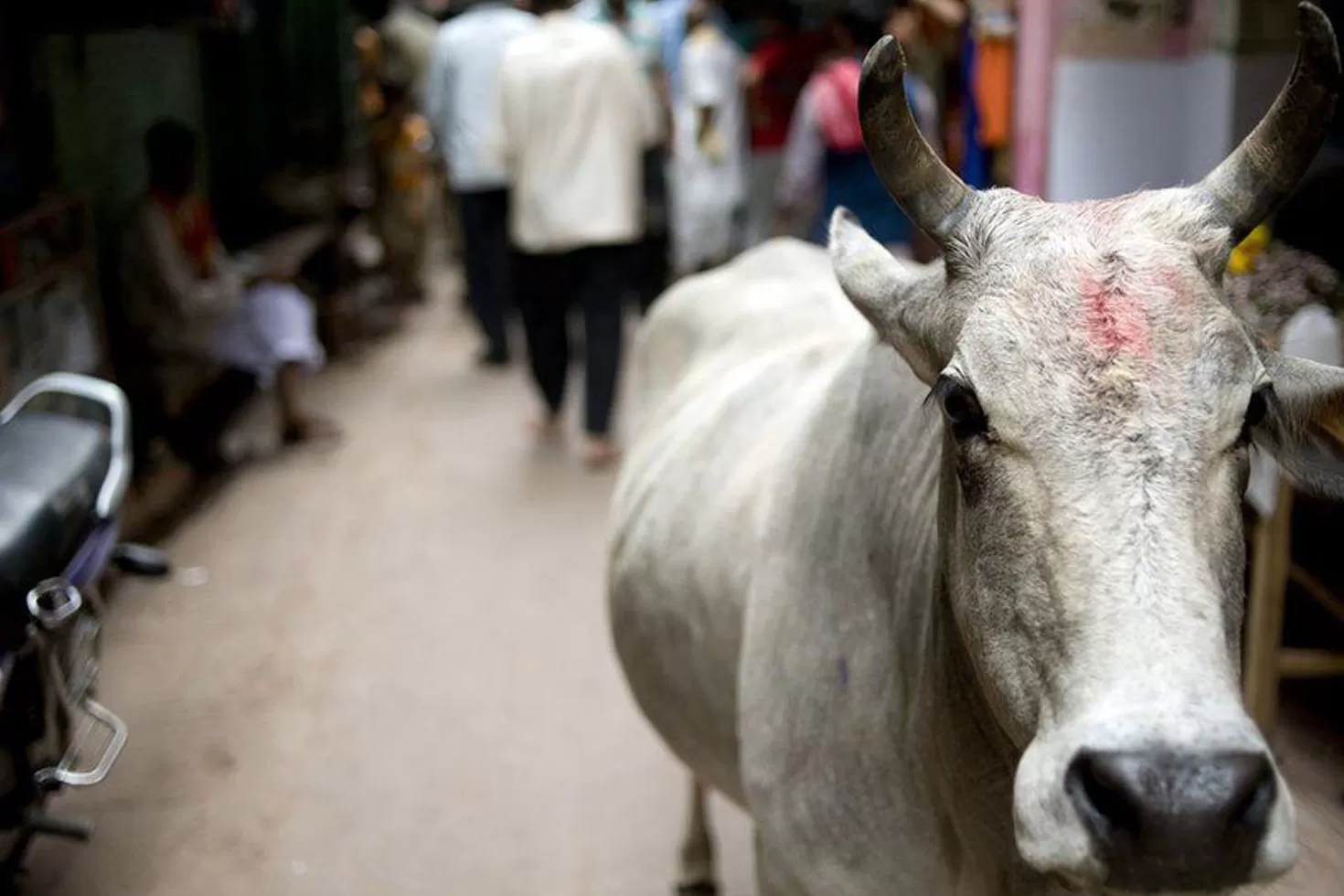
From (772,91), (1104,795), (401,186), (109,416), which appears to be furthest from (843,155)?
(1104,795)

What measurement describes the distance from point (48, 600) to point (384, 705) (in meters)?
1.63

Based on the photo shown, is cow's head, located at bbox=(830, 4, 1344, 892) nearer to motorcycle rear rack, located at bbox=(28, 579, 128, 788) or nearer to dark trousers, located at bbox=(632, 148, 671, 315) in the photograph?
motorcycle rear rack, located at bbox=(28, 579, 128, 788)

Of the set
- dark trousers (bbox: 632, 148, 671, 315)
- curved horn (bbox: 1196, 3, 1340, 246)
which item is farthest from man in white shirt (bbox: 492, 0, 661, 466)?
curved horn (bbox: 1196, 3, 1340, 246)

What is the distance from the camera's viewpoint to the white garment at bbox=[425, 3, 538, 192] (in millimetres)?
8453

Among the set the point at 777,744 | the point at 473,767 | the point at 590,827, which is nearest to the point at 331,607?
the point at 473,767

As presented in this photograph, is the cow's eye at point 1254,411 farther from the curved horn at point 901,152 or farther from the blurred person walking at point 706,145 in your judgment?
the blurred person walking at point 706,145

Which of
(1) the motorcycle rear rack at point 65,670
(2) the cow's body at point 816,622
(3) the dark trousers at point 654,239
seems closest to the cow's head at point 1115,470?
(2) the cow's body at point 816,622

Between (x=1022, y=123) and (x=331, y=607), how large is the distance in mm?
3004

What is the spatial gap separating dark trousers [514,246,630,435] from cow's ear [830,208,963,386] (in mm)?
4617

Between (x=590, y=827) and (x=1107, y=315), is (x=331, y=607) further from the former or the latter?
(x=1107, y=315)

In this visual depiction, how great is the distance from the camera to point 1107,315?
1.73 metres

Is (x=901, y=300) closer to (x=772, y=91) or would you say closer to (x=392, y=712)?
(x=392, y=712)

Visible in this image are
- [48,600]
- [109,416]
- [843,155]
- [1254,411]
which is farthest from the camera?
[843,155]

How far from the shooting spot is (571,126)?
22.2 feet
